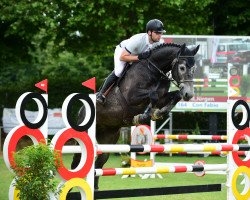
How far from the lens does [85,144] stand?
6.18 meters

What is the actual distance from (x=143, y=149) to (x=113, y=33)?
48.5 ft

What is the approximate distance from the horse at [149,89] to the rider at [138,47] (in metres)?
0.09

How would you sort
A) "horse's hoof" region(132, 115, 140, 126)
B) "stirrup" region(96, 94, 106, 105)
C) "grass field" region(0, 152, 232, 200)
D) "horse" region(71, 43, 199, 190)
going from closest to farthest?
→ "horse" region(71, 43, 199, 190)
"horse's hoof" region(132, 115, 140, 126)
"stirrup" region(96, 94, 106, 105)
"grass field" region(0, 152, 232, 200)

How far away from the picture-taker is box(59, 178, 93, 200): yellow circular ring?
19.5 feet

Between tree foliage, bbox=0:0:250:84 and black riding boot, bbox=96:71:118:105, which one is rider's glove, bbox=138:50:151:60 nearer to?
black riding boot, bbox=96:71:118:105

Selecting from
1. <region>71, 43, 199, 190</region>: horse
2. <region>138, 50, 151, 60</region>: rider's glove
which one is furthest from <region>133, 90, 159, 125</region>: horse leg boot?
<region>138, 50, 151, 60</region>: rider's glove

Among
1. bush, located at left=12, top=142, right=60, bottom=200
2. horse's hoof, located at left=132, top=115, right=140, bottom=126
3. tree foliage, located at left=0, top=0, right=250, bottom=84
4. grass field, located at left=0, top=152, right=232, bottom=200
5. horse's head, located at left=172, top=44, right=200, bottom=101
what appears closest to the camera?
bush, located at left=12, top=142, right=60, bottom=200

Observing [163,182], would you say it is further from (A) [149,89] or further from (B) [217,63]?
(B) [217,63]

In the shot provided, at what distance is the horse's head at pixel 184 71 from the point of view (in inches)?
300

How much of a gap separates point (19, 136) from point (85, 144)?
669 millimetres

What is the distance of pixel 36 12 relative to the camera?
2075 centimetres

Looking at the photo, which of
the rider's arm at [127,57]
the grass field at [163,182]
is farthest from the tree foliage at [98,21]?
the rider's arm at [127,57]

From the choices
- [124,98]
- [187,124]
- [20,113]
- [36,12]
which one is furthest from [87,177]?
[36,12]

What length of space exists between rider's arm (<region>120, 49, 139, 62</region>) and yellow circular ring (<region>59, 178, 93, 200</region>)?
7.23ft
